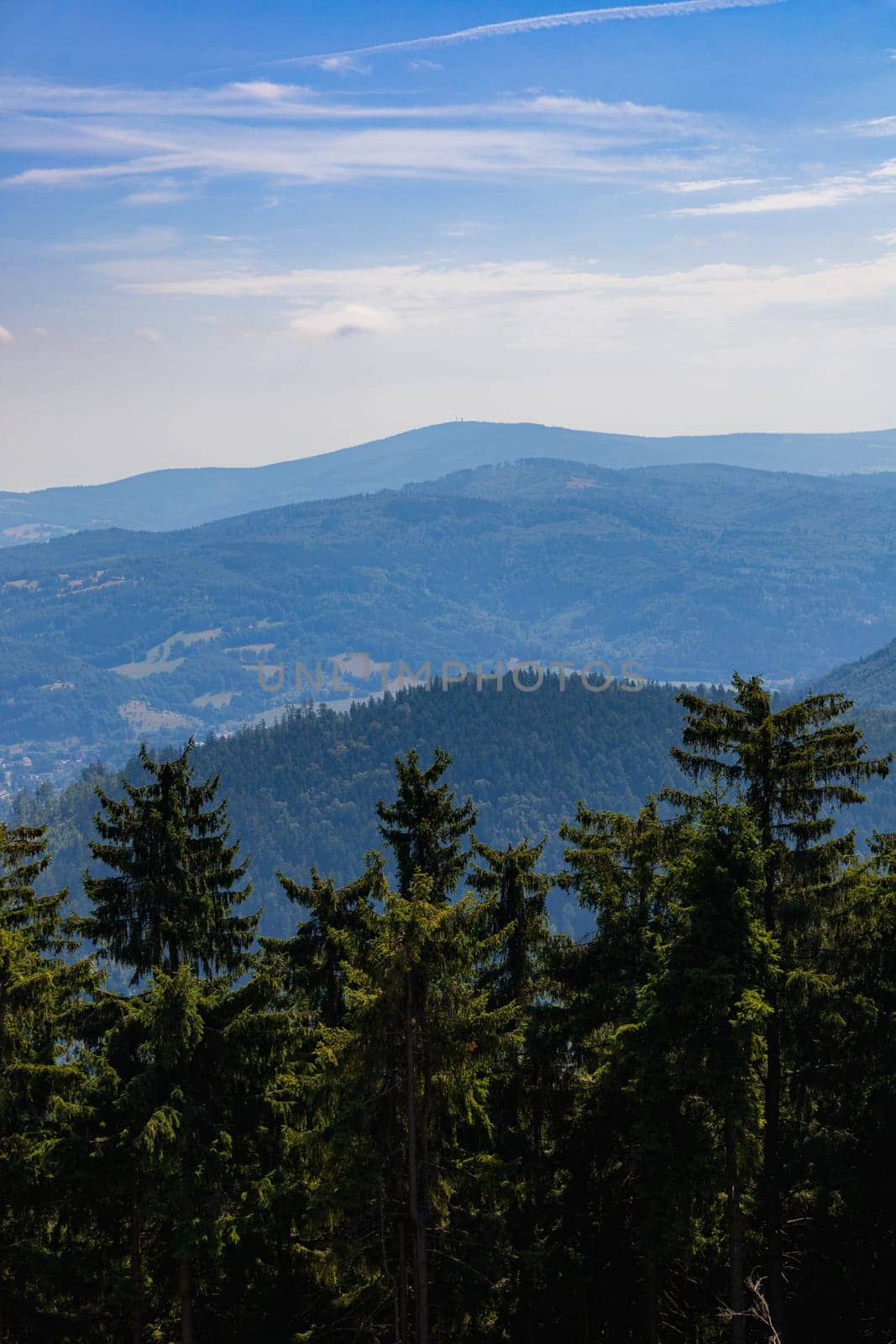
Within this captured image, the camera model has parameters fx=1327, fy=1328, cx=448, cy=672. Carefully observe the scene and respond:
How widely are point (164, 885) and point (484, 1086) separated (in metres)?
8.33

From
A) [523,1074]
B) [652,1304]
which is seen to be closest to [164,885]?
[523,1074]

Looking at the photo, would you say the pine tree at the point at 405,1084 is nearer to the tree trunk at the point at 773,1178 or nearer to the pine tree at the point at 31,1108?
the pine tree at the point at 31,1108

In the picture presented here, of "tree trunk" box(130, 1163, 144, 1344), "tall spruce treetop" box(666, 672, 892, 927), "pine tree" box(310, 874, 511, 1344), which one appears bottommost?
"tree trunk" box(130, 1163, 144, 1344)

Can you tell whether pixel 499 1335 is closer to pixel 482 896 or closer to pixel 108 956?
pixel 482 896

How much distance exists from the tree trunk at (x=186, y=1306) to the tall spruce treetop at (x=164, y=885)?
5831mm

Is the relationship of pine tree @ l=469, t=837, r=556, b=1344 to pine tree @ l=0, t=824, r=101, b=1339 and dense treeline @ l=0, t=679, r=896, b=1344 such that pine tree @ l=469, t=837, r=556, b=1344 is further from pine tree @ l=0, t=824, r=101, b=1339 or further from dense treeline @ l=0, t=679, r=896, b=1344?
pine tree @ l=0, t=824, r=101, b=1339

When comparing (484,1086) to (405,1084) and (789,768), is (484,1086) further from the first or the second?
(789,768)

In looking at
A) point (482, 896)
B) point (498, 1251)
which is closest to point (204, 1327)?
point (498, 1251)

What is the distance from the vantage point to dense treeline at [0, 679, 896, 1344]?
23125 millimetres

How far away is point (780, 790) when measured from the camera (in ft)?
82.8

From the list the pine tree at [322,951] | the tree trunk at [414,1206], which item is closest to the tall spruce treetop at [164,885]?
the pine tree at [322,951]

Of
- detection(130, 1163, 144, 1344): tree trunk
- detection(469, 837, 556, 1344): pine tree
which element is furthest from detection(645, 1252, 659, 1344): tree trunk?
detection(130, 1163, 144, 1344): tree trunk

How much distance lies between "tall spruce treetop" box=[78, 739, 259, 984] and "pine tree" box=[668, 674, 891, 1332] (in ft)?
34.2

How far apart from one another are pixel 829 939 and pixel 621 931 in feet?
13.7
